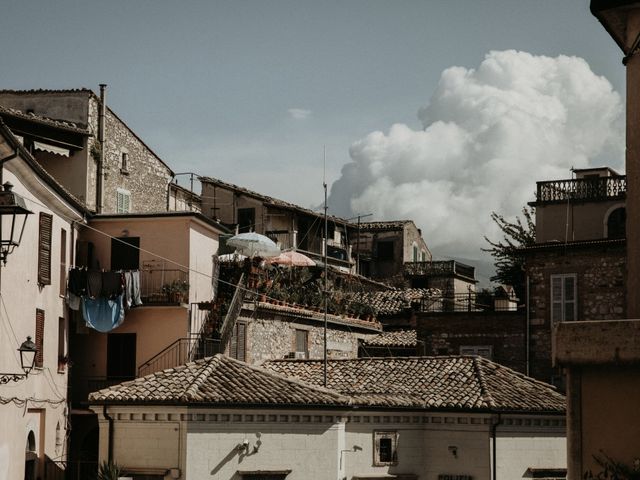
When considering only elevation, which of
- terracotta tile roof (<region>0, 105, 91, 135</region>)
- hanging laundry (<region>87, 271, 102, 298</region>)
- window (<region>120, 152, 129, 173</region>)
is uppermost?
terracotta tile roof (<region>0, 105, 91, 135</region>)

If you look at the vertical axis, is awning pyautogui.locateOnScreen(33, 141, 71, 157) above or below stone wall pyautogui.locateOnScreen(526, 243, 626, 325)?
above

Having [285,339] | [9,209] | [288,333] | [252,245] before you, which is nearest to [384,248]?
[288,333]

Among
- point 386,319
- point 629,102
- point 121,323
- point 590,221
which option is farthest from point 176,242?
point 629,102

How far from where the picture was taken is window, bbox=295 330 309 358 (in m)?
46.2

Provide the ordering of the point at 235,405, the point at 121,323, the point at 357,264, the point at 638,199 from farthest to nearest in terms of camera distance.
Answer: the point at 357,264
the point at 121,323
the point at 235,405
the point at 638,199

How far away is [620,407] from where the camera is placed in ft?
32.0

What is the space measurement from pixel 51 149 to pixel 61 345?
750 centimetres

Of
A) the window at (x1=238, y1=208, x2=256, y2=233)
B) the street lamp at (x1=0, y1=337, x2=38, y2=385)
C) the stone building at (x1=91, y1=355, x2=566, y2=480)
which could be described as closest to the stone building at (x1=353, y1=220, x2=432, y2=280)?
the window at (x1=238, y1=208, x2=256, y2=233)

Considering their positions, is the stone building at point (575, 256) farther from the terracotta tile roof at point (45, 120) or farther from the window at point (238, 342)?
the terracotta tile roof at point (45, 120)

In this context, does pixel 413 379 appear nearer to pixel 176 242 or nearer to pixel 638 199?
pixel 176 242

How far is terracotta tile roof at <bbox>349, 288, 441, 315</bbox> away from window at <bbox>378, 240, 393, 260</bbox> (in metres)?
10.4

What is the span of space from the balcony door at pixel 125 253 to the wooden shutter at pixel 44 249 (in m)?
4.56

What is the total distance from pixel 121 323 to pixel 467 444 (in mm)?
10955

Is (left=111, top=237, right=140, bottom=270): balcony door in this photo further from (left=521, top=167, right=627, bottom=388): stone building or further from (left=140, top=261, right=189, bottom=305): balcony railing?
(left=521, top=167, right=627, bottom=388): stone building
